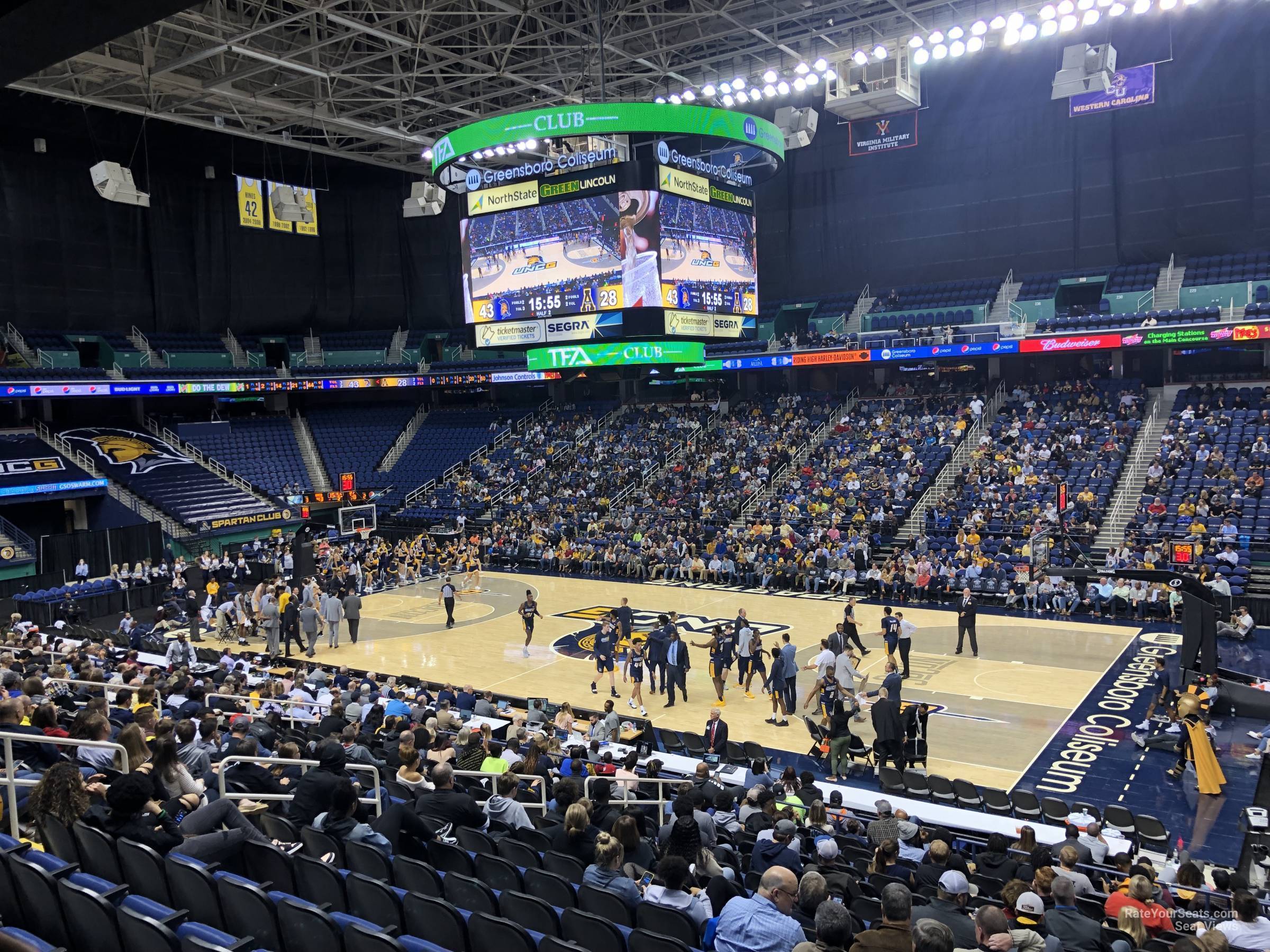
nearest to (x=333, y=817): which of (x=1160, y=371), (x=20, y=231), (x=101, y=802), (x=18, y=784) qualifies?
(x=101, y=802)

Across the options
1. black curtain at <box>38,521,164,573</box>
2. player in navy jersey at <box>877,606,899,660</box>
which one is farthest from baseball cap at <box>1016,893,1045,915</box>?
black curtain at <box>38,521,164,573</box>

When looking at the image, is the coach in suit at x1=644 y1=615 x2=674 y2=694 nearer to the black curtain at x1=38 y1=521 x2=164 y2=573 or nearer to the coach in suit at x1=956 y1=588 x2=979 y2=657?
the coach in suit at x1=956 y1=588 x2=979 y2=657

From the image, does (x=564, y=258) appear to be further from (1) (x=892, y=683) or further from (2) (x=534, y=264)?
(1) (x=892, y=683)

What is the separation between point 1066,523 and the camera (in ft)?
80.8

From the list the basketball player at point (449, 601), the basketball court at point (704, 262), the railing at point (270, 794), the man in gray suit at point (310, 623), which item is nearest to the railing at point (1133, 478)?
the basketball court at point (704, 262)

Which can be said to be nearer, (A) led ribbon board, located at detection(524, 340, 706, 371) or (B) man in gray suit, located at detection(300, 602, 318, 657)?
(B) man in gray suit, located at detection(300, 602, 318, 657)

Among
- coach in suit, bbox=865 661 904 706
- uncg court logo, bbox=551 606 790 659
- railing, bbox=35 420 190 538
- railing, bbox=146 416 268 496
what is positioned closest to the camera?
coach in suit, bbox=865 661 904 706

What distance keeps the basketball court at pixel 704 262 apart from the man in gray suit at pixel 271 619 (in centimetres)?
1105

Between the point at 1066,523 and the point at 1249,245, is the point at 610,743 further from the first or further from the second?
the point at 1249,245

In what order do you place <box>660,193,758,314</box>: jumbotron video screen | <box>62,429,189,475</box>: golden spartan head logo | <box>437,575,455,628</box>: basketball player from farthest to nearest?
<box>62,429,189,475</box>: golden spartan head logo, <box>437,575,455,628</box>: basketball player, <box>660,193,758,314</box>: jumbotron video screen

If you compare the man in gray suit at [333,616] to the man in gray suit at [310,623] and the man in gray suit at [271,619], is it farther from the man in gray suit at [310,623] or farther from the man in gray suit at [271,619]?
the man in gray suit at [271,619]

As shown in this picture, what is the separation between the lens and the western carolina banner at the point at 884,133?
34969mm

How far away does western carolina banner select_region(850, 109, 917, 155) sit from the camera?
115 feet

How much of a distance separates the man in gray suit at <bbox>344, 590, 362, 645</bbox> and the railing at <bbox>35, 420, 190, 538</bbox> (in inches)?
514
